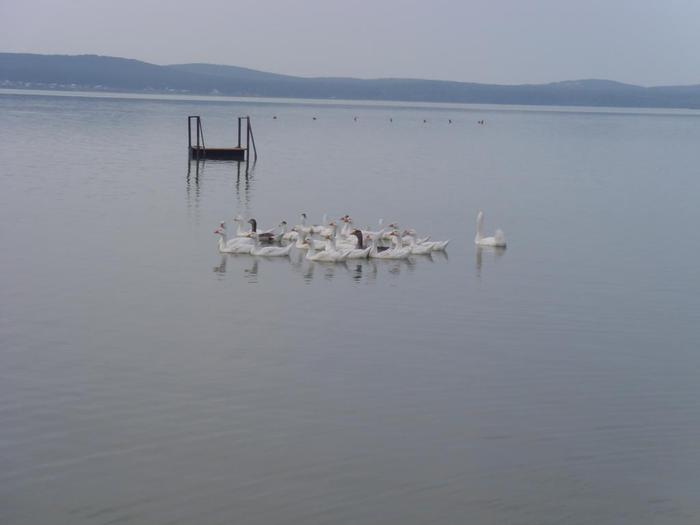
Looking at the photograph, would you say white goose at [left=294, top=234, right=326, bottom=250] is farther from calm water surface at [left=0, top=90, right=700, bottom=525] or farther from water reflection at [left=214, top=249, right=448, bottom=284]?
calm water surface at [left=0, top=90, right=700, bottom=525]

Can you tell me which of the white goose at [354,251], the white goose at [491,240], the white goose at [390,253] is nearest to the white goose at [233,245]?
the white goose at [354,251]

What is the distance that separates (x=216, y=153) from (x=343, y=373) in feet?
124

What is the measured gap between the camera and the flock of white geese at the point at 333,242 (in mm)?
25719

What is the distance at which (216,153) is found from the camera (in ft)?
173

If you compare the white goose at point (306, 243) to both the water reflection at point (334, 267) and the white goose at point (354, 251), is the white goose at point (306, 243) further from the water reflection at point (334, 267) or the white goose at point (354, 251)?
the white goose at point (354, 251)

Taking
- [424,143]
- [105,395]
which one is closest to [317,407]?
[105,395]

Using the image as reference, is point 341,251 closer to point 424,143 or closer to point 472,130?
point 424,143

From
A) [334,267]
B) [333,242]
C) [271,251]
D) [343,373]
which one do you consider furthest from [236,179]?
[343,373]

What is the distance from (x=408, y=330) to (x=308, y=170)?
3100 cm

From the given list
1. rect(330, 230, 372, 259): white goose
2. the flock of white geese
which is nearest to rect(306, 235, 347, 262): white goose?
the flock of white geese

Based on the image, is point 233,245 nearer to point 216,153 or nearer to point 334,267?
point 334,267

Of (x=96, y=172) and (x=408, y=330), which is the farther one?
(x=96, y=172)

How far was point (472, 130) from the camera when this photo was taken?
10119 cm

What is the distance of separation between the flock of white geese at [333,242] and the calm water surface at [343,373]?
42 cm
